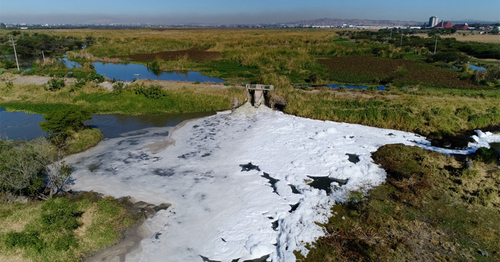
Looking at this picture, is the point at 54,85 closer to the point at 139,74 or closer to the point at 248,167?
the point at 139,74

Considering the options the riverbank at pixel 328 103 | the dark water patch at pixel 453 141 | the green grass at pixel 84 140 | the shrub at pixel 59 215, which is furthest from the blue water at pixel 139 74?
the shrub at pixel 59 215

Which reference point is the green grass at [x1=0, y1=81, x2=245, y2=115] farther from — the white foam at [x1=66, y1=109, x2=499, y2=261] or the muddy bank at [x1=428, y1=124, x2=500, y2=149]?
the muddy bank at [x1=428, y1=124, x2=500, y2=149]

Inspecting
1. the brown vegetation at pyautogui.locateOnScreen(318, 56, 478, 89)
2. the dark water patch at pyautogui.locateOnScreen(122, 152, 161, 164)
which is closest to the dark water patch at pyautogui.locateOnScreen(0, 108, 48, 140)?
the dark water patch at pyautogui.locateOnScreen(122, 152, 161, 164)

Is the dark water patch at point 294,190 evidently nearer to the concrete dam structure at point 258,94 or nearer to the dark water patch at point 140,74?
the concrete dam structure at point 258,94

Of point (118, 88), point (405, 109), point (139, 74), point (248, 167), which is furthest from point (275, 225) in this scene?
point (139, 74)

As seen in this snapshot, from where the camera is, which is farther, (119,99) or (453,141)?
(119,99)

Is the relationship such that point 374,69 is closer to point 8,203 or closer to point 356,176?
point 356,176
